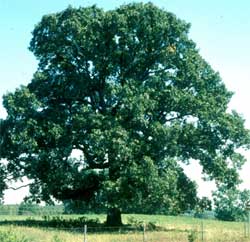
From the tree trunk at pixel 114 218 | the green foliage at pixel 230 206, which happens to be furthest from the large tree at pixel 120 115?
the green foliage at pixel 230 206

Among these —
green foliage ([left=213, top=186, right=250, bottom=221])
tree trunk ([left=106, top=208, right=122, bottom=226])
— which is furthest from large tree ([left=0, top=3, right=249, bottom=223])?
green foliage ([left=213, top=186, right=250, bottom=221])

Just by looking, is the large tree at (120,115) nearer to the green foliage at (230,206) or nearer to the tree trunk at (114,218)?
the tree trunk at (114,218)

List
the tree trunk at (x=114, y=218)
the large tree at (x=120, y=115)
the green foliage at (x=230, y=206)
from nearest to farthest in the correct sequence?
the large tree at (x=120, y=115), the tree trunk at (x=114, y=218), the green foliage at (x=230, y=206)

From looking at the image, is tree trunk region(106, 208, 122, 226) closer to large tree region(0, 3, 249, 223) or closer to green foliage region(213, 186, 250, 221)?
large tree region(0, 3, 249, 223)

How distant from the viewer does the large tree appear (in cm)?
3869

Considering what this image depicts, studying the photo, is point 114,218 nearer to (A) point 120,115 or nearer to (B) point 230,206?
(A) point 120,115

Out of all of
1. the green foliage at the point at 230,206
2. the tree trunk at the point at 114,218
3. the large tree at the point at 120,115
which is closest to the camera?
the large tree at the point at 120,115

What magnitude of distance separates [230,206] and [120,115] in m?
107

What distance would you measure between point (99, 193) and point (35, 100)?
28.7 ft

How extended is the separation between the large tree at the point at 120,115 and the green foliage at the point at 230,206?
98.6m

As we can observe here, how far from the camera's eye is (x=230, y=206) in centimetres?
14000

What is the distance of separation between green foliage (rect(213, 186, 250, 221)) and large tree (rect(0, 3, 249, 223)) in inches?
3880

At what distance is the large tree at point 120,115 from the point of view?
3869 centimetres

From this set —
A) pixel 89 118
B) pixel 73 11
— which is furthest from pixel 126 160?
pixel 73 11
